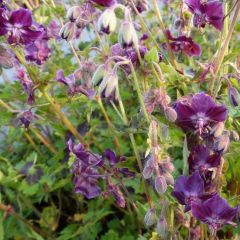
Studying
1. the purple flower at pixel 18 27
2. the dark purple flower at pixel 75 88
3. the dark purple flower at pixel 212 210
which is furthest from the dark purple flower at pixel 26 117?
the dark purple flower at pixel 212 210

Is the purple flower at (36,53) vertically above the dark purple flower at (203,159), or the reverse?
the dark purple flower at (203,159)

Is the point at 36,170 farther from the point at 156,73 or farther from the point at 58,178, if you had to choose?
the point at 156,73

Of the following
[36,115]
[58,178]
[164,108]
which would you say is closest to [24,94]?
[36,115]

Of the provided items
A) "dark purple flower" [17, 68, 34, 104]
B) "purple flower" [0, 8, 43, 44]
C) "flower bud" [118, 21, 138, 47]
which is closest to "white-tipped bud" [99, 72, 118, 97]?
"flower bud" [118, 21, 138, 47]

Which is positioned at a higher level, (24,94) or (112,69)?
(112,69)

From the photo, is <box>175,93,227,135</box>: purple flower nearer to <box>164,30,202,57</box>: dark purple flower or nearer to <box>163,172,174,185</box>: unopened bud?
<box>163,172,174,185</box>: unopened bud

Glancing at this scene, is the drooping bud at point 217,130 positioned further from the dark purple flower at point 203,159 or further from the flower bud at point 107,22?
the flower bud at point 107,22

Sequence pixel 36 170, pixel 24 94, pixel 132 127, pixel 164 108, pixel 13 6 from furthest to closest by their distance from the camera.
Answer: pixel 36 170 → pixel 13 6 → pixel 24 94 → pixel 132 127 → pixel 164 108
